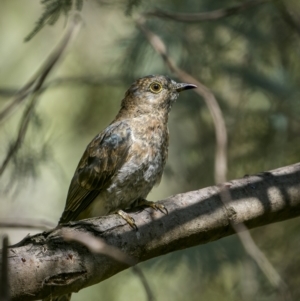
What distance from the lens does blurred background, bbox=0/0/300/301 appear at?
5641 mm

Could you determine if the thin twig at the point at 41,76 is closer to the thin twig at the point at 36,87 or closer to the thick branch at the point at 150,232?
the thin twig at the point at 36,87

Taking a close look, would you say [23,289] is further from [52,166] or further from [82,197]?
[52,166]

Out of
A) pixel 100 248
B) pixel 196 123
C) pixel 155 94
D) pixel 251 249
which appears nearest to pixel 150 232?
pixel 251 249

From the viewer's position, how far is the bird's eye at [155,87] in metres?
5.07

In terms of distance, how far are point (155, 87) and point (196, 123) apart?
→ 147 centimetres

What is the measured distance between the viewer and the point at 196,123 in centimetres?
646

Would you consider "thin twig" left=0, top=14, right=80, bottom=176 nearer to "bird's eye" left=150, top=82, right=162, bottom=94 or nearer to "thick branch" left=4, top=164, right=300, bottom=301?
"thick branch" left=4, top=164, right=300, bottom=301

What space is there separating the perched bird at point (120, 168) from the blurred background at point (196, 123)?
598 mm

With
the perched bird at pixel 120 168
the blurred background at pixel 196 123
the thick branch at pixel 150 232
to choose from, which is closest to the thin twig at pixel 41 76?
the thick branch at pixel 150 232

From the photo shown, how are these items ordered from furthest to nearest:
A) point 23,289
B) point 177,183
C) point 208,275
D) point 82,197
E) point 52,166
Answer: point 177,183 → point 52,166 → point 208,275 → point 82,197 → point 23,289

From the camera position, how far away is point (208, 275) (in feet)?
18.7

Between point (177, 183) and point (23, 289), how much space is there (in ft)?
13.0

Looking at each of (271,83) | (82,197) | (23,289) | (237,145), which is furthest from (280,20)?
(23,289)

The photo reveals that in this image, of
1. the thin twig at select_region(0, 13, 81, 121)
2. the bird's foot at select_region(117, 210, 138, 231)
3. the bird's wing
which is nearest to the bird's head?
the bird's wing
